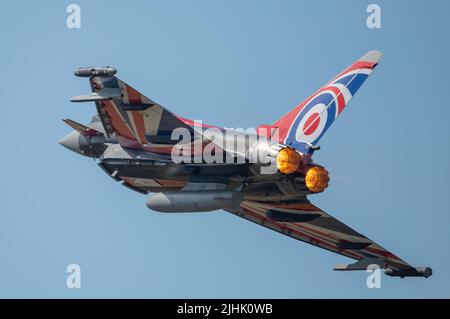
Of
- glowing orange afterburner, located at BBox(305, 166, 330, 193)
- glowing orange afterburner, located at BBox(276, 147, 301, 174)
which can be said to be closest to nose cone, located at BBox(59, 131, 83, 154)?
glowing orange afterburner, located at BBox(276, 147, 301, 174)

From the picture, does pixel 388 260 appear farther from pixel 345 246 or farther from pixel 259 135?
pixel 259 135

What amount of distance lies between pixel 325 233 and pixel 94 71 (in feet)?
38.0

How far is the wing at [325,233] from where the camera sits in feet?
161

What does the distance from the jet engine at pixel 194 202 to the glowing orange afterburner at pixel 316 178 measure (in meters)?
2.43

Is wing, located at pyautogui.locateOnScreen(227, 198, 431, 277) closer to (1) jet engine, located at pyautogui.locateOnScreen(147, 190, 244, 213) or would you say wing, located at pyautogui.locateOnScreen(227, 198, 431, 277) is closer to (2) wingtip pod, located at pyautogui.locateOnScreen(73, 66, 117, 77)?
(1) jet engine, located at pyautogui.locateOnScreen(147, 190, 244, 213)

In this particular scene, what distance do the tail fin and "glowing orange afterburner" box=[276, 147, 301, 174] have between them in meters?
1.05

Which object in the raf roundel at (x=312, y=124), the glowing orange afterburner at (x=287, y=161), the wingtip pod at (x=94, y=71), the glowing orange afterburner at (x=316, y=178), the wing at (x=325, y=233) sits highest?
Result: the wingtip pod at (x=94, y=71)

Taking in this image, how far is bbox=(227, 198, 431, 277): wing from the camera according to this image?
48.9 metres

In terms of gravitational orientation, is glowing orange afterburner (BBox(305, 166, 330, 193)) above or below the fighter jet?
Result: below

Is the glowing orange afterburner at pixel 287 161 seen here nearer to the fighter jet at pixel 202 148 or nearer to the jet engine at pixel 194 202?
the fighter jet at pixel 202 148

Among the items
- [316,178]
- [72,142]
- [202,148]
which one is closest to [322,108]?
[316,178]

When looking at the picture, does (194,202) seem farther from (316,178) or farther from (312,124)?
(312,124)

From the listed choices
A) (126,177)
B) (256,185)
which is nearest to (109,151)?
(126,177)

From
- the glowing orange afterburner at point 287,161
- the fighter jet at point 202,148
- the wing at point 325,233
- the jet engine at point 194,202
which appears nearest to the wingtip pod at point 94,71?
the fighter jet at point 202,148
